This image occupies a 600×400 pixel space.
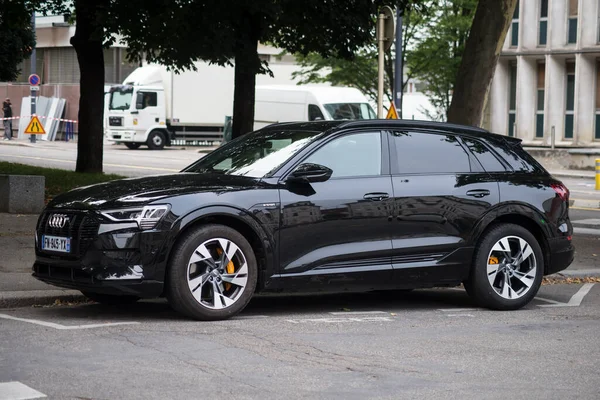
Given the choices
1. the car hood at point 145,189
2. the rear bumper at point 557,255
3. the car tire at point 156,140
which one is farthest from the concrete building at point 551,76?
the car hood at point 145,189

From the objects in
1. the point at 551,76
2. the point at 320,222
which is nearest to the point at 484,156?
the point at 320,222

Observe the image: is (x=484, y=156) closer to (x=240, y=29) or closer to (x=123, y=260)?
(x=123, y=260)

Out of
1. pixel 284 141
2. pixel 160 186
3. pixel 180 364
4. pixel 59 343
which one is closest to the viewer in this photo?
pixel 180 364

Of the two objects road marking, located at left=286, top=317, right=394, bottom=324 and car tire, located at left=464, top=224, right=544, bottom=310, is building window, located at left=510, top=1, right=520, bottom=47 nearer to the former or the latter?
car tire, located at left=464, top=224, right=544, bottom=310

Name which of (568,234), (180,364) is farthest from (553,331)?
(180,364)

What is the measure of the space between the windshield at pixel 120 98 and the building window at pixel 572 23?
17223 mm

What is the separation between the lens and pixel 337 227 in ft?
30.0

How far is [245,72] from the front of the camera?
21.2 m

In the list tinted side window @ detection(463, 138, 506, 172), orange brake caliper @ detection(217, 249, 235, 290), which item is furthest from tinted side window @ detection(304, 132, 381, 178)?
orange brake caliper @ detection(217, 249, 235, 290)

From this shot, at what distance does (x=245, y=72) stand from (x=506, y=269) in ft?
39.3

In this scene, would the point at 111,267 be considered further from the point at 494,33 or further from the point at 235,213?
the point at 494,33

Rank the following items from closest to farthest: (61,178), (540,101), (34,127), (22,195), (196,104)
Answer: (22,195) → (61,178) → (540,101) → (34,127) → (196,104)

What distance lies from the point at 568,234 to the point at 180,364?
14.8 ft

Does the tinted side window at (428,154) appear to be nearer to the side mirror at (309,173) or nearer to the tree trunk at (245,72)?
the side mirror at (309,173)
